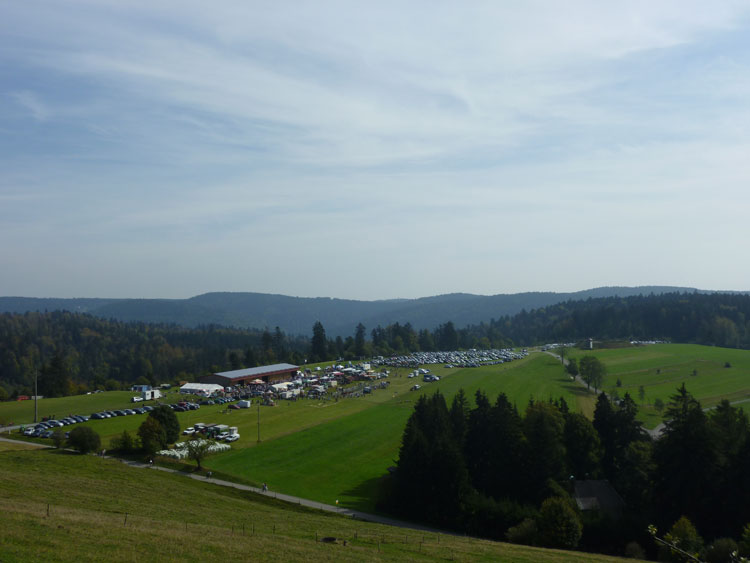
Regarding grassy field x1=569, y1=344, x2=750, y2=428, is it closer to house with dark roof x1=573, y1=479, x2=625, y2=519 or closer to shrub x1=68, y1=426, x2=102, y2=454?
house with dark roof x1=573, y1=479, x2=625, y2=519

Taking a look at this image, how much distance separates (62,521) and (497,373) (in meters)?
95.8

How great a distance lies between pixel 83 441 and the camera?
49094 millimetres

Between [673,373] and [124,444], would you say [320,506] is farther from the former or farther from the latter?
[673,373]

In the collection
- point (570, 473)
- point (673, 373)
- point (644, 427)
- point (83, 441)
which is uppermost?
point (673, 373)

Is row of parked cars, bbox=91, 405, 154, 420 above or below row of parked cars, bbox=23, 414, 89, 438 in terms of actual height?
below

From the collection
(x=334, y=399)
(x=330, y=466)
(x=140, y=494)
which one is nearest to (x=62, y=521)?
(x=140, y=494)

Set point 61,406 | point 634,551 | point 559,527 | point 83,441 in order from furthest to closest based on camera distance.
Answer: point 61,406 < point 83,441 < point 559,527 < point 634,551

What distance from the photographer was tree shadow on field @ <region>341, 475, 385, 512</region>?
4078 centimetres

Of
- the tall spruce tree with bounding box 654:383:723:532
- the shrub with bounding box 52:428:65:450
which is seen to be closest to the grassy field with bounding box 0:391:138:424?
the shrub with bounding box 52:428:65:450

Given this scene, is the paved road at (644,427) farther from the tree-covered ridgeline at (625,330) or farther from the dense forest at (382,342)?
the dense forest at (382,342)

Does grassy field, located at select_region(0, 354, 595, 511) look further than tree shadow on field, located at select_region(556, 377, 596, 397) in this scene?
No

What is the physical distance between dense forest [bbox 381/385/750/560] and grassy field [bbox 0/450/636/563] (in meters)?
7.22

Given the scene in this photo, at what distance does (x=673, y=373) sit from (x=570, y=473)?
7024 cm

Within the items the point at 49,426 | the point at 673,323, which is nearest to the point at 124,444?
the point at 49,426
